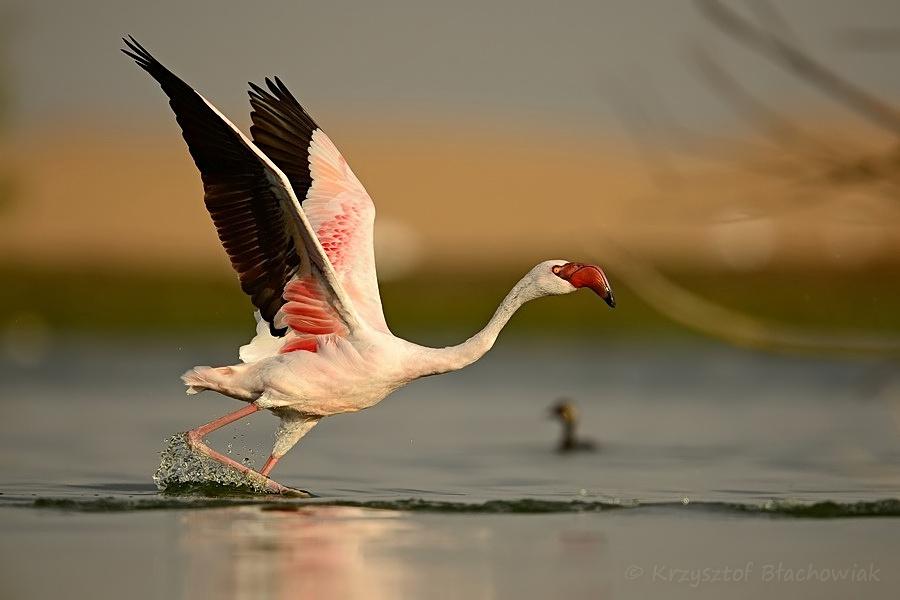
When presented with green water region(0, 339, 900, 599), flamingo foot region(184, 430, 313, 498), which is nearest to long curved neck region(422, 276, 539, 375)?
green water region(0, 339, 900, 599)

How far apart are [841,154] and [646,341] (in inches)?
966

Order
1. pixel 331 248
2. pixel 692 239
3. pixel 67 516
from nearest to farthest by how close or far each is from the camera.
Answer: pixel 67 516, pixel 331 248, pixel 692 239

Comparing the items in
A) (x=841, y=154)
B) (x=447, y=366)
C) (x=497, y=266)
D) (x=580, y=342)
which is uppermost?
(x=497, y=266)

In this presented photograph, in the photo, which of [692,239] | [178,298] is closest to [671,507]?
[178,298]

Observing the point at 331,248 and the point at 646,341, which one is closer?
the point at 331,248

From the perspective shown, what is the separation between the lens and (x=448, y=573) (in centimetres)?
748

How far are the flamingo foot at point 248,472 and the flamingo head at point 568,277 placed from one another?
2186 mm

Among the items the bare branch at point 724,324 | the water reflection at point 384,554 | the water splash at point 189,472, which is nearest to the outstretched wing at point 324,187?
the water splash at point 189,472

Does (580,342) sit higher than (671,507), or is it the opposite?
(580,342)

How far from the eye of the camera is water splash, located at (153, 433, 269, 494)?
11.0 m

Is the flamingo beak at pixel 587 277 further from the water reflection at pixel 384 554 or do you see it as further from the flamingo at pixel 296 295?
the water reflection at pixel 384 554

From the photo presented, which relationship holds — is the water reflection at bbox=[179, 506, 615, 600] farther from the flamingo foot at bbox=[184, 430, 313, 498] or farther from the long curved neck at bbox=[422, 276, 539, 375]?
the long curved neck at bbox=[422, 276, 539, 375]

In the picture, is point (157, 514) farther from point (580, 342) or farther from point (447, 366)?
point (580, 342)

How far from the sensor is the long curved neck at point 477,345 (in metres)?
10.1
